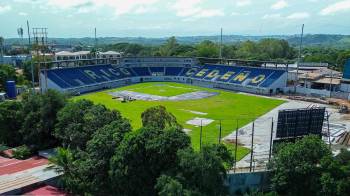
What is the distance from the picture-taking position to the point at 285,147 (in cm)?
2384

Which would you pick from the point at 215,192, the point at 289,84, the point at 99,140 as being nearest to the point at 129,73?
the point at 289,84

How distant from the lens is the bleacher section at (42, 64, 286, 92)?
70062mm

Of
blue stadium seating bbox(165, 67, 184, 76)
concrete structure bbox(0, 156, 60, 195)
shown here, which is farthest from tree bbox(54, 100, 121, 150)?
blue stadium seating bbox(165, 67, 184, 76)

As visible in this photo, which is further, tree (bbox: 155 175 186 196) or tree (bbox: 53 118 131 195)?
tree (bbox: 53 118 131 195)

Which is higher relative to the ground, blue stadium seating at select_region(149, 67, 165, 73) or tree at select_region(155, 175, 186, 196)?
blue stadium seating at select_region(149, 67, 165, 73)

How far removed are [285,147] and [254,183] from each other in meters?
4.26

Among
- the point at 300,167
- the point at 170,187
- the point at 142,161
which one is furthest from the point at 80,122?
the point at 300,167

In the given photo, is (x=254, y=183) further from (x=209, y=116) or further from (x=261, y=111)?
(x=261, y=111)

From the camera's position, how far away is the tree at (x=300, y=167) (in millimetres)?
21719

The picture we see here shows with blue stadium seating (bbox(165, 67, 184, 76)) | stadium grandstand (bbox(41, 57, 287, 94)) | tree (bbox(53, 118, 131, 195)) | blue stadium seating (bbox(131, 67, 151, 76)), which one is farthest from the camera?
blue stadium seating (bbox(165, 67, 184, 76))

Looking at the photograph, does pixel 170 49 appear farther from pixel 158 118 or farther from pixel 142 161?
pixel 142 161

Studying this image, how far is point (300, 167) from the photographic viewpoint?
21.9m

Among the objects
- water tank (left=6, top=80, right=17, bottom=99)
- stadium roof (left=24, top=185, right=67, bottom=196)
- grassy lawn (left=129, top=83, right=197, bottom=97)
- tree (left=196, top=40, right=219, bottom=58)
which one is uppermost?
tree (left=196, top=40, right=219, bottom=58)

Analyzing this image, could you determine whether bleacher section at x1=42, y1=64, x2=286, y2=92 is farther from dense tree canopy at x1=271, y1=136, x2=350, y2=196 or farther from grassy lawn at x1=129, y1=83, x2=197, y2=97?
dense tree canopy at x1=271, y1=136, x2=350, y2=196
